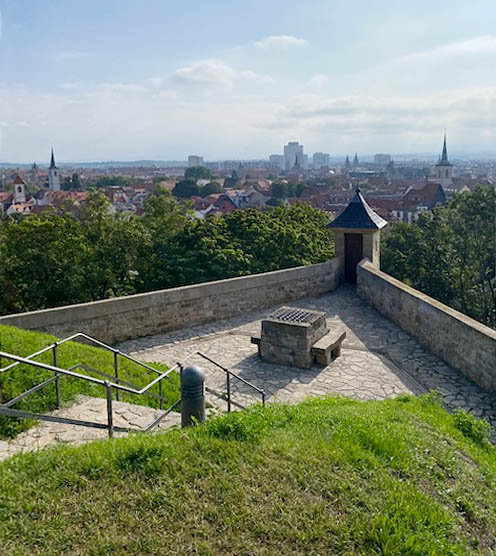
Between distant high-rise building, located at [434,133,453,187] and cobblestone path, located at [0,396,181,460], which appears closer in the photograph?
cobblestone path, located at [0,396,181,460]

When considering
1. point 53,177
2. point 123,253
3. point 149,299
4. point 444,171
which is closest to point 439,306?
point 149,299

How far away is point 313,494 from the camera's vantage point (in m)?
4.21

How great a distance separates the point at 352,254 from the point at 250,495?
39.8ft

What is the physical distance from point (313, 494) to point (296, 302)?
10089 mm

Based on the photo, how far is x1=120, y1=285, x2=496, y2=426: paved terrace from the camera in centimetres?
877

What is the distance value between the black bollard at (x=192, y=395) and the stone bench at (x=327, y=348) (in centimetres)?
473

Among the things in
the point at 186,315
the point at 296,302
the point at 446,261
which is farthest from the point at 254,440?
the point at 446,261

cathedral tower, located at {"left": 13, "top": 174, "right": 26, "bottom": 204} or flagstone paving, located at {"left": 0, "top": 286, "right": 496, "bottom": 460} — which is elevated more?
cathedral tower, located at {"left": 13, "top": 174, "right": 26, "bottom": 204}

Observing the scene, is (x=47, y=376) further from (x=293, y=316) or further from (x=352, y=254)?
(x=352, y=254)

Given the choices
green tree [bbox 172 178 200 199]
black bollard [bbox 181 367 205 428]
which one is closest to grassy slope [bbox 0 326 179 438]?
black bollard [bbox 181 367 205 428]

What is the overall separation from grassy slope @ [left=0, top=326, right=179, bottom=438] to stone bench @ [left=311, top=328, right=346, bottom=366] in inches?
104

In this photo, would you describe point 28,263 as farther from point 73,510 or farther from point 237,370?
point 73,510

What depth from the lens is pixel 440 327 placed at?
1023 cm

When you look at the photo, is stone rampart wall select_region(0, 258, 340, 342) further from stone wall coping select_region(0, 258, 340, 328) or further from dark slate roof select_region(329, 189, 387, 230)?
dark slate roof select_region(329, 189, 387, 230)
